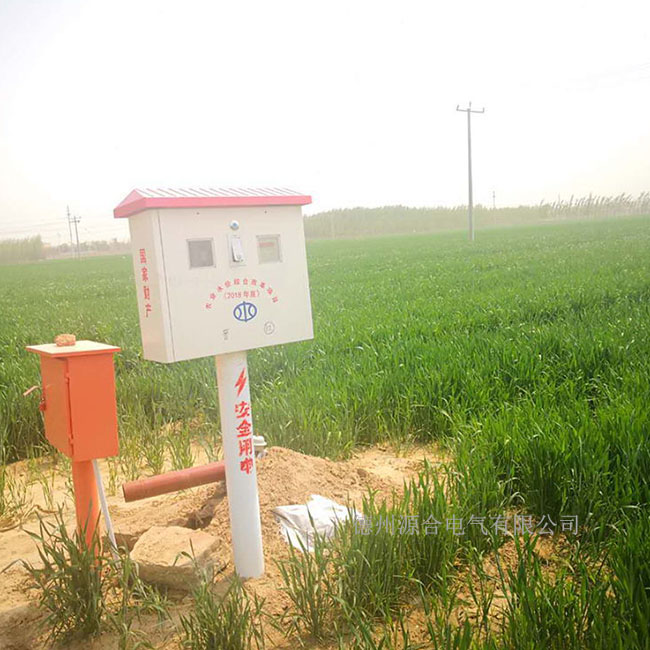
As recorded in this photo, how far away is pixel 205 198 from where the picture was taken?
2.38m

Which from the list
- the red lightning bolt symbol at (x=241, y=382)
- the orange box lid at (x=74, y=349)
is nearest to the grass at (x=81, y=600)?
the orange box lid at (x=74, y=349)

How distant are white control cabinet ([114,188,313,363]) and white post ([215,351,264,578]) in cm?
13

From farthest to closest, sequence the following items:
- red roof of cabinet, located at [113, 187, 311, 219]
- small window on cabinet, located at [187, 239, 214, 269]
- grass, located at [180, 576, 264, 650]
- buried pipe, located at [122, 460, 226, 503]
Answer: buried pipe, located at [122, 460, 226, 503], small window on cabinet, located at [187, 239, 214, 269], red roof of cabinet, located at [113, 187, 311, 219], grass, located at [180, 576, 264, 650]

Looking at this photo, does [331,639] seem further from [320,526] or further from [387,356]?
[387,356]

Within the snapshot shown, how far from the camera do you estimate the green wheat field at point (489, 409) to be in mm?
2133

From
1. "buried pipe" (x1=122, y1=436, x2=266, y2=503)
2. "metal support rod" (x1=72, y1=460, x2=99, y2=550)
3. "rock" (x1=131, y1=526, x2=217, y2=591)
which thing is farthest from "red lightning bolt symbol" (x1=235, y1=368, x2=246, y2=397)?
"metal support rod" (x1=72, y1=460, x2=99, y2=550)

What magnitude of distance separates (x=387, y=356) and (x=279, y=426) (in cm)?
169

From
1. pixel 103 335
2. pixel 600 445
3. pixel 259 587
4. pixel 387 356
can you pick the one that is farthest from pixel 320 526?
pixel 103 335

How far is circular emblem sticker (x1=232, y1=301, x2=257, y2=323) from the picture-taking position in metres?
2.52

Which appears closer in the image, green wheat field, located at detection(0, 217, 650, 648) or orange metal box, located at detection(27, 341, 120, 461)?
green wheat field, located at detection(0, 217, 650, 648)

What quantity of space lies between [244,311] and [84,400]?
0.76 metres

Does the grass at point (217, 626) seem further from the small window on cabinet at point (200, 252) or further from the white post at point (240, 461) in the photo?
the small window on cabinet at point (200, 252)

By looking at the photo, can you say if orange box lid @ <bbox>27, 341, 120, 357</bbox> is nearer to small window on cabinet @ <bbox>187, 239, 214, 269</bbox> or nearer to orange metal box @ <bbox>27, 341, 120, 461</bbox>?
orange metal box @ <bbox>27, 341, 120, 461</bbox>

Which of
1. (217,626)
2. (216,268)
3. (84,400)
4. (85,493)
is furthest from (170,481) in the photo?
(216,268)
